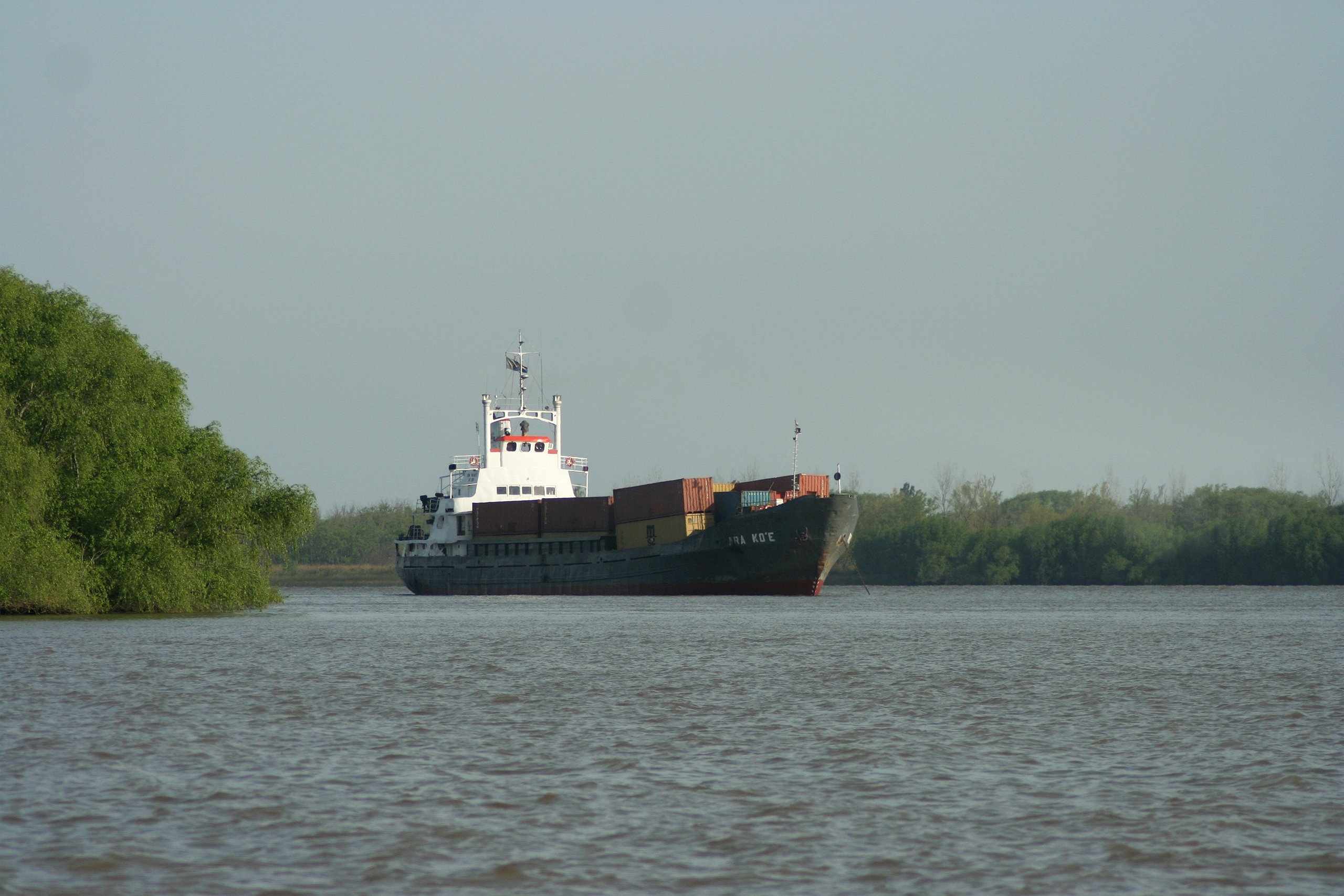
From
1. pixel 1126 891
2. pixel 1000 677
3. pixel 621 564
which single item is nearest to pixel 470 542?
pixel 621 564

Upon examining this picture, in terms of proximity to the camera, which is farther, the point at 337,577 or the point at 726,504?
the point at 337,577

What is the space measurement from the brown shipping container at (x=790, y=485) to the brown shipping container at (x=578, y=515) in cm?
774

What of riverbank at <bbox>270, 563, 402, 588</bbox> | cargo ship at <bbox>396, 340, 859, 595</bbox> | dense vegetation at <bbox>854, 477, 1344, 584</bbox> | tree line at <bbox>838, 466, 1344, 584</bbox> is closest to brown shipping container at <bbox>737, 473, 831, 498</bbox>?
cargo ship at <bbox>396, 340, 859, 595</bbox>

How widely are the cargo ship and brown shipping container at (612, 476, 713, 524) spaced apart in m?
0.06

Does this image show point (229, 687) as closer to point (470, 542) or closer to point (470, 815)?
point (470, 815)

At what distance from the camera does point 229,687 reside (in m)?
22.3

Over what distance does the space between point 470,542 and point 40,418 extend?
149ft

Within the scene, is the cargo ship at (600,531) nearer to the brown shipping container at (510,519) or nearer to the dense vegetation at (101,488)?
the brown shipping container at (510,519)

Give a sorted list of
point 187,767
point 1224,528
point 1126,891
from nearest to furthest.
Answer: point 1126,891
point 187,767
point 1224,528

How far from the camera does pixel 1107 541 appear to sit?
111938mm

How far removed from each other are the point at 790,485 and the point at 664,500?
23.3 feet

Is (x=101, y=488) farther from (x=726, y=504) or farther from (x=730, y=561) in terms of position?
(x=726, y=504)

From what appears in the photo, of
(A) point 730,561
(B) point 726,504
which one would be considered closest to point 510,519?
(B) point 726,504

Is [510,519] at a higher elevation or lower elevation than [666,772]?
higher
